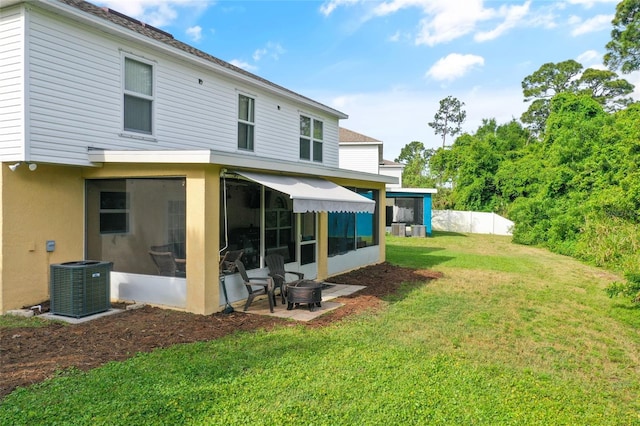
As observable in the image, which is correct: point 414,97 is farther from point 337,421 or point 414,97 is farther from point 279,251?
point 337,421

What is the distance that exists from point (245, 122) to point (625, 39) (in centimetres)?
3878

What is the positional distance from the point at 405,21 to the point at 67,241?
52.8 feet

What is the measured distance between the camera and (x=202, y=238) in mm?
8492

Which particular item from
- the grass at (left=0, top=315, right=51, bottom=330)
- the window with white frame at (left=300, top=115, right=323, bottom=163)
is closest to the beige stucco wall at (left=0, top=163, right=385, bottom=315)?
the grass at (left=0, top=315, right=51, bottom=330)

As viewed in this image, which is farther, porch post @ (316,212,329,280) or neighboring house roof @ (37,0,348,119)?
porch post @ (316,212,329,280)

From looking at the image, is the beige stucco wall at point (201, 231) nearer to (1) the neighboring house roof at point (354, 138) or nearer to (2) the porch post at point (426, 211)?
(2) the porch post at point (426, 211)

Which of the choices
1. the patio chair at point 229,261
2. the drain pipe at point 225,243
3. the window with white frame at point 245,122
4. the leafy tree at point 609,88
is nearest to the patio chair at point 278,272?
the patio chair at point 229,261

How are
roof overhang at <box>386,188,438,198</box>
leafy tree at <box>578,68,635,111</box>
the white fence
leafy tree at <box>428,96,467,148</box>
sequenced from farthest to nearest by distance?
1. leafy tree at <box>428,96,467,148</box>
2. leafy tree at <box>578,68,635,111</box>
3. the white fence
4. roof overhang at <box>386,188,438,198</box>

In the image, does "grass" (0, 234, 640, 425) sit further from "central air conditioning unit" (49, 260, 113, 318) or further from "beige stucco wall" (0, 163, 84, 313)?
"beige stucco wall" (0, 163, 84, 313)

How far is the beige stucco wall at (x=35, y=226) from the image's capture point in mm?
8445

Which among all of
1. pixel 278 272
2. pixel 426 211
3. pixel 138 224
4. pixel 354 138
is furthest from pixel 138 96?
pixel 354 138

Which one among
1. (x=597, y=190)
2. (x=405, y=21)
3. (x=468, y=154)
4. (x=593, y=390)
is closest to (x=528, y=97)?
(x=468, y=154)

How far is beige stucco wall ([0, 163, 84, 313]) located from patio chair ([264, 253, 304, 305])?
14.1ft

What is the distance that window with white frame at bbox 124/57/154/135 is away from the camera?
10531 mm
